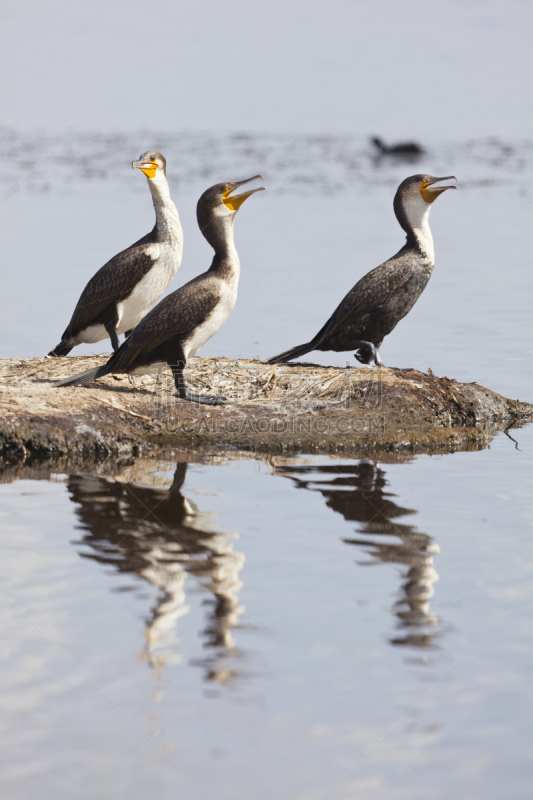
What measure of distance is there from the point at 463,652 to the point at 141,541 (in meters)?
1.99

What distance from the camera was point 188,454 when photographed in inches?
299

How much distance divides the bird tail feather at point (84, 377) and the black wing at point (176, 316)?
1.00 ft

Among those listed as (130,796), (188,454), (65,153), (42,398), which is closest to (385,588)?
(130,796)

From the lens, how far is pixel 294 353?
9008mm

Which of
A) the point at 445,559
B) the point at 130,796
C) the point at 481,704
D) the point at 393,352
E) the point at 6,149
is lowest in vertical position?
the point at 130,796

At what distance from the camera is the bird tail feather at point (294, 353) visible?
29.2 ft

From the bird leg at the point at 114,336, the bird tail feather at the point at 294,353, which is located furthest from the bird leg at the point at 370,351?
the bird leg at the point at 114,336

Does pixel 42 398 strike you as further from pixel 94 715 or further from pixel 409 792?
pixel 409 792

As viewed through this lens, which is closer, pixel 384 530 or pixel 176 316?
pixel 384 530

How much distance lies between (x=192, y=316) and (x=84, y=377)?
1077mm

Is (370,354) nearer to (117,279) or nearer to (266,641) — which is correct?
(117,279)

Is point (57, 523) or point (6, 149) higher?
point (6, 149)

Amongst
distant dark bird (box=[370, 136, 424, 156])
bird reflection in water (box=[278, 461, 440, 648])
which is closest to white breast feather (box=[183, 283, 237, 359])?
bird reflection in water (box=[278, 461, 440, 648])

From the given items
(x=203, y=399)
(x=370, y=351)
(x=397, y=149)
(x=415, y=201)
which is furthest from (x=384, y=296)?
(x=397, y=149)
